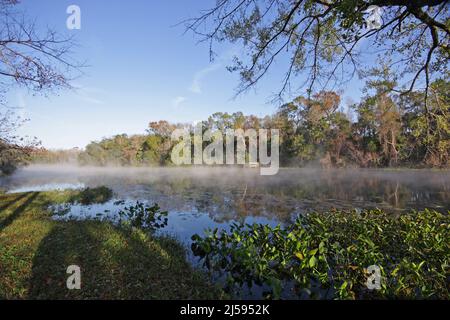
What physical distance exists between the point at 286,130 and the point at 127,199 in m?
42.9

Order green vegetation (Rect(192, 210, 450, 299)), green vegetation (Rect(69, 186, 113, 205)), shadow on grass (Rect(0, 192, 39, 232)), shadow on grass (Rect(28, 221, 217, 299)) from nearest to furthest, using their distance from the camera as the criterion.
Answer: shadow on grass (Rect(28, 221, 217, 299)) < green vegetation (Rect(192, 210, 450, 299)) < shadow on grass (Rect(0, 192, 39, 232)) < green vegetation (Rect(69, 186, 113, 205))

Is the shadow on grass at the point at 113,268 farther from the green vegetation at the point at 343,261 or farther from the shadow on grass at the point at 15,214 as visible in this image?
the shadow on grass at the point at 15,214

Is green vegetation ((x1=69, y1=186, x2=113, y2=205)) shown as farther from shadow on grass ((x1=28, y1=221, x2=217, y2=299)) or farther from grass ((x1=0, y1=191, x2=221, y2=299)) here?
shadow on grass ((x1=28, y1=221, x2=217, y2=299))

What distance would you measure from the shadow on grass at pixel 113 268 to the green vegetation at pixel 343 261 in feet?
2.90

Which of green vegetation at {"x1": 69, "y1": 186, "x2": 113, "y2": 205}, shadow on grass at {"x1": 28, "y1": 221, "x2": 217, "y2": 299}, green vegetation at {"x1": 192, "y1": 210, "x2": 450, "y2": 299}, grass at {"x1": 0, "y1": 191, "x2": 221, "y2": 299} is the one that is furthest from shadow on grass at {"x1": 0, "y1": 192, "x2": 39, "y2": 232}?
green vegetation at {"x1": 192, "y1": 210, "x2": 450, "y2": 299}

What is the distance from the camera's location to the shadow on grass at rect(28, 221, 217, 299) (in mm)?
4500

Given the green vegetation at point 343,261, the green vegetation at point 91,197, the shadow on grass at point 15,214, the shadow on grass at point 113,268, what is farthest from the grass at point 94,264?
the green vegetation at point 91,197

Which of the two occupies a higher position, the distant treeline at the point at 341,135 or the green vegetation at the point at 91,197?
the distant treeline at the point at 341,135

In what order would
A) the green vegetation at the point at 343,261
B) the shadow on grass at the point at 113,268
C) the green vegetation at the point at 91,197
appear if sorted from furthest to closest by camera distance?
the green vegetation at the point at 91,197, the green vegetation at the point at 343,261, the shadow on grass at the point at 113,268

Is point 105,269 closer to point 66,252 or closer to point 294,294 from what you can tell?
point 66,252

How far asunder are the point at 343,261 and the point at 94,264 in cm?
567

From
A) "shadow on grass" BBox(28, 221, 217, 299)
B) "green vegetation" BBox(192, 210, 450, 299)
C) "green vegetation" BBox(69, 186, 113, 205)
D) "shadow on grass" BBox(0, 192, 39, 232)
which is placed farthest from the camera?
"green vegetation" BBox(69, 186, 113, 205)

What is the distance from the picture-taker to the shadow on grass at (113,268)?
450cm

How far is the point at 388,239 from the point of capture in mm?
7109
